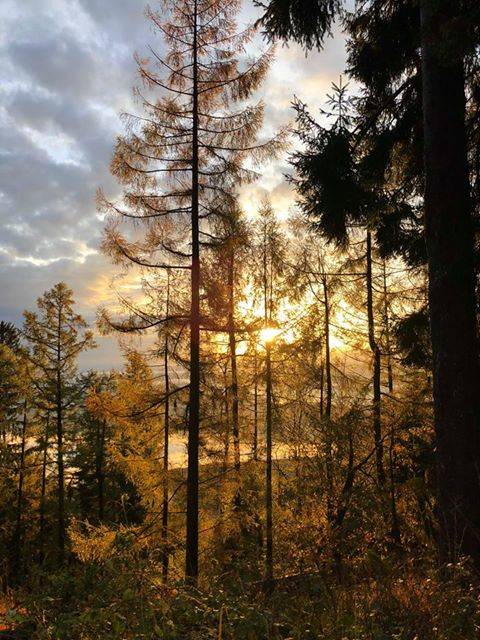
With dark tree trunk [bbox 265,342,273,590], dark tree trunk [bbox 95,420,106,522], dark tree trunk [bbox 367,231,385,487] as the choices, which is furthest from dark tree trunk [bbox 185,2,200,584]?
dark tree trunk [bbox 95,420,106,522]

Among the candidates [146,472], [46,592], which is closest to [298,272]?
[146,472]

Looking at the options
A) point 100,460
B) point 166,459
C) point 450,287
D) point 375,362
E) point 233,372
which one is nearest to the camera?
point 450,287

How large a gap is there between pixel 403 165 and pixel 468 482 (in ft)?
16.9

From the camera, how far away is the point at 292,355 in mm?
15445

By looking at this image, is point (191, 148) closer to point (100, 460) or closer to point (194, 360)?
point (194, 360)

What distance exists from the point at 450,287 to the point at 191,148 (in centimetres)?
773

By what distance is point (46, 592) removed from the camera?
3.86 m

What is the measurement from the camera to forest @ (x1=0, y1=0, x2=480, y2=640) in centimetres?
360

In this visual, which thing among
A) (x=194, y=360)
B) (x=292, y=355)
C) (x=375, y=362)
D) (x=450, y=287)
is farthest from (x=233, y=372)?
(x=450, y=287)

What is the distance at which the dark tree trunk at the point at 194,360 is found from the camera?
33.0ft

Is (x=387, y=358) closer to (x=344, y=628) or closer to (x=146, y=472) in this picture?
(x=146, y=472)

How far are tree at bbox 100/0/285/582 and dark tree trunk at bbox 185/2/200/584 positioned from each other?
0.08 feet

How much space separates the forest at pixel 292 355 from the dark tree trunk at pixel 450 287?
22mm

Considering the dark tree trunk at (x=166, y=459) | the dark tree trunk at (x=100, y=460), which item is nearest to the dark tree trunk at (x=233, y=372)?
the dark tree trunk at (x=166, y=459)
